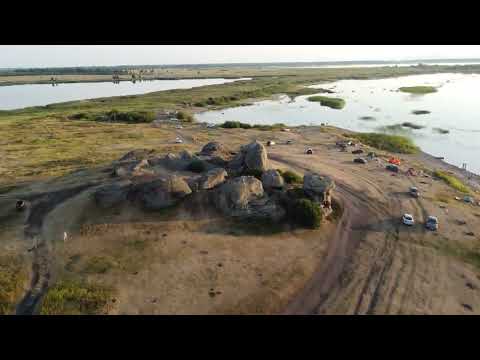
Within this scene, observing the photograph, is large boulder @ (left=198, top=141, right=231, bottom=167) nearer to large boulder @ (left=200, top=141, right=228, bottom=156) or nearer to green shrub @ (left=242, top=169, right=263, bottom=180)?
large boulder @ (left=200, top=141, right=228, bottom=156)

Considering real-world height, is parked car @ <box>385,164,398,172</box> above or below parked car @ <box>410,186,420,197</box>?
below

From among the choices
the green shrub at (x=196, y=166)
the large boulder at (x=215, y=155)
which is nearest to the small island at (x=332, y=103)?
the large boulder at (x=215, y=155)

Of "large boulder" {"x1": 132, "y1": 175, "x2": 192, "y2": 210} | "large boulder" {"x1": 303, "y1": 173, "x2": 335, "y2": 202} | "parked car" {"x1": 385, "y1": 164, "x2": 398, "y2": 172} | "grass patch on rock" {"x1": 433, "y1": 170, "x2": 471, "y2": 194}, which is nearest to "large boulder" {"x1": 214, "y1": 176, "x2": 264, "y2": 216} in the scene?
"large boulder" {"x1": 132, "y1": 175, "x2": 192, "y2": 210}

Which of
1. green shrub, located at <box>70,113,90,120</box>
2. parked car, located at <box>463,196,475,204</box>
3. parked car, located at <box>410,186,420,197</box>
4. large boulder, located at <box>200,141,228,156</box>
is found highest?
large boulder, located at <box>200,141,228,156</box>

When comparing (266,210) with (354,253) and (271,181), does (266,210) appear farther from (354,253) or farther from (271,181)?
(354,253)

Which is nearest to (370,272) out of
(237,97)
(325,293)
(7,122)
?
(325,293)

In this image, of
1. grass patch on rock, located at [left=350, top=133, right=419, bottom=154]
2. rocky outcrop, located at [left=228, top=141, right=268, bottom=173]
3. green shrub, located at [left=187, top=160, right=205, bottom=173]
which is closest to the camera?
green shrub, located at [left=187, top=160, right=205, bottom=173]
